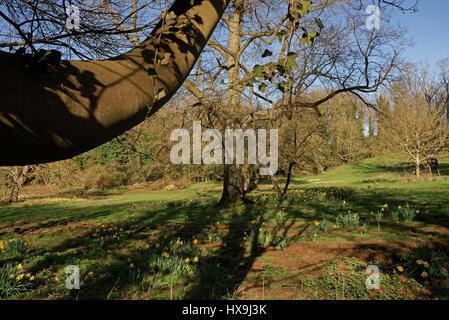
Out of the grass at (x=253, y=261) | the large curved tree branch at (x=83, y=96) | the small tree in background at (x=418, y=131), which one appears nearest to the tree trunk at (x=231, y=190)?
the grass at (x=253, y=261)

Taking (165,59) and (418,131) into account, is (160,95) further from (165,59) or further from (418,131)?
(418,131)

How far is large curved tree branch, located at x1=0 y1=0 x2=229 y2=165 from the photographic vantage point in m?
0.94

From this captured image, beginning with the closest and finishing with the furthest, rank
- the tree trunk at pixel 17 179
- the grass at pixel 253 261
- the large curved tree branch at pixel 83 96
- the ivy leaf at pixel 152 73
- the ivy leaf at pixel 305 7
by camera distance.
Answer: the large curved tree branch at pixel 83 96
the ivy leaf at pixel 152 73
the ivy leaf at pixel 305 7
the grass at pixel 253 261
the tree trunk at pixel 17 179

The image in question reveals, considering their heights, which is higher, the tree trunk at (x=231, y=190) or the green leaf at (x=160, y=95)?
the green leaf at (x=160, y=95)

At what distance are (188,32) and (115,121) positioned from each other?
2.23ft

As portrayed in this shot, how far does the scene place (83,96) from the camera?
1.07 m

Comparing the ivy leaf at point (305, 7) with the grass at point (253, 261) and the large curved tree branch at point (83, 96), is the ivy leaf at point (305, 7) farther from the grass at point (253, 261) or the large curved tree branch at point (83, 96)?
the grass at point (253, 261)

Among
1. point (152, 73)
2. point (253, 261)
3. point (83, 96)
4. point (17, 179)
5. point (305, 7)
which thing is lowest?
point (253, 261)

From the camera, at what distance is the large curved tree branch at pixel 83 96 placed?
0.94m

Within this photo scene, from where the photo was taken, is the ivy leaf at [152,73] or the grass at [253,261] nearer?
the ivy leaf at [152,73]

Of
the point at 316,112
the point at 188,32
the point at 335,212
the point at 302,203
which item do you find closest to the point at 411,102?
the point at 316,112

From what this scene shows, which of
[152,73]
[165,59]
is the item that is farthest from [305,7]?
[152,73]

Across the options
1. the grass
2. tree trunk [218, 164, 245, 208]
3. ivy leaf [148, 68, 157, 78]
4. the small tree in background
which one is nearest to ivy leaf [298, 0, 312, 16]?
ivy leaf [148, 68, 157, 78]

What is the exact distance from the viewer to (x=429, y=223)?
4.40m
